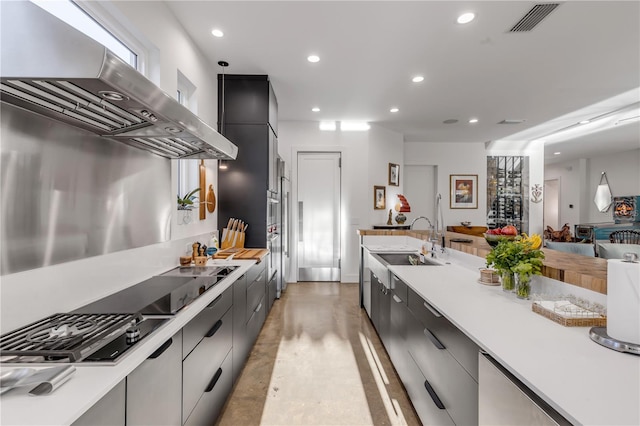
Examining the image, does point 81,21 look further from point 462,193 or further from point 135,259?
point 462,193

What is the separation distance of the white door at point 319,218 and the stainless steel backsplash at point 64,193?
11.9ft

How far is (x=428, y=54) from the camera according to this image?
10.2ft

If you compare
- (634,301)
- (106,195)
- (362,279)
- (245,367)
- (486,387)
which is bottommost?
(245,367)

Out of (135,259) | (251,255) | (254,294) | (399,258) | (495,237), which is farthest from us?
(399,258)

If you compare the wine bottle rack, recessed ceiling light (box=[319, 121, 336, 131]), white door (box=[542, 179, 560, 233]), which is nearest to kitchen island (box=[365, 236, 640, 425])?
recessed ceiling light (box=[319, 121, 336, 131])

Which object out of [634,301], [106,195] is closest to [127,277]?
[106,195]

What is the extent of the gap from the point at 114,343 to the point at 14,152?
2.67ft

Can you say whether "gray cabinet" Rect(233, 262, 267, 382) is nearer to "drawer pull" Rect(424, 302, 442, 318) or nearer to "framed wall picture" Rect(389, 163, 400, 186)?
"drawer pull" Rect(424, 302, 442, 318)

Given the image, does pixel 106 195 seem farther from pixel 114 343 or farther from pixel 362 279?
pixel 362 279

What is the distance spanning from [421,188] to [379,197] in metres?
2.01

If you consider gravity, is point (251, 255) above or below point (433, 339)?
above

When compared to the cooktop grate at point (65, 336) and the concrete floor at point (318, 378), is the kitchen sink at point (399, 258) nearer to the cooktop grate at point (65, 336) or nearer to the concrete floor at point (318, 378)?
the concrete floor at point (318, 378)

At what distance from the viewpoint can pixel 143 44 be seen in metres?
2.11

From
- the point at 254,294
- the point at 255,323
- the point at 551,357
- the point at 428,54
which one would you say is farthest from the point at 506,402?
the point at 428,54
